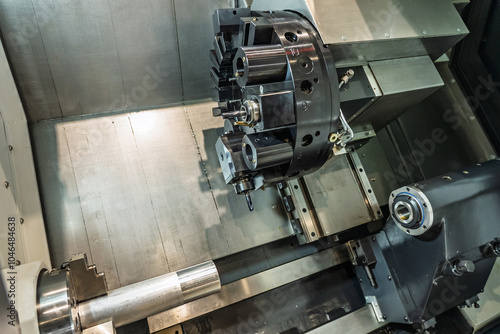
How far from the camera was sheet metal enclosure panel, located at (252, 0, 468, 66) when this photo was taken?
110 cm

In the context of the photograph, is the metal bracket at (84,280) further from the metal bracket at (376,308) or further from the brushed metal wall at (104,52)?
the metal bracket at (376,308)

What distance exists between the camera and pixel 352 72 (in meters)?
1.19

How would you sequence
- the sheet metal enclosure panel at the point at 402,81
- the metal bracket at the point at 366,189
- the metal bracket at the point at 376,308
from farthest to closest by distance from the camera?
the metal bracket at the point at 366,189, the metal bracket at the point at 376,308, the sheet metal enclosure panel at the point at 402,81

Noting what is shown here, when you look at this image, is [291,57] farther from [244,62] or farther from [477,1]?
[477,1]

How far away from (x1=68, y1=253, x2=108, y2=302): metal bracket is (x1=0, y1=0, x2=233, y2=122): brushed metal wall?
822 millimetres

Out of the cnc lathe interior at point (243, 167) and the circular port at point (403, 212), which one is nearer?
the cnc lathe interior at point (243, 167)

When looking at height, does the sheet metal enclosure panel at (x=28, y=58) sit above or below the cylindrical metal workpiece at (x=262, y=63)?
above

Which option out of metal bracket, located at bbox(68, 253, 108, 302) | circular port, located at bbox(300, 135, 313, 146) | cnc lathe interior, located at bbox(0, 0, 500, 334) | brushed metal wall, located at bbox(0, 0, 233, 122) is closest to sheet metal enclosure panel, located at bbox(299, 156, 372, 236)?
cnc lathe interior, located at bbox(0, 0, 500, 334)

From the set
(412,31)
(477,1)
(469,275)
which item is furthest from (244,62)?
(477,1)

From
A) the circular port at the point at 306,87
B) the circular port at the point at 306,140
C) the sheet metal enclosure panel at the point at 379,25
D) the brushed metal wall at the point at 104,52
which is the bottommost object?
the circular port at the point at 306,140

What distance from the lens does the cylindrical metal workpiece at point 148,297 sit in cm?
103

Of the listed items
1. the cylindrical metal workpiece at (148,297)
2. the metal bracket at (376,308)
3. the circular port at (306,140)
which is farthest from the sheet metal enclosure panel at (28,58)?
the metal bracket at (376,308)

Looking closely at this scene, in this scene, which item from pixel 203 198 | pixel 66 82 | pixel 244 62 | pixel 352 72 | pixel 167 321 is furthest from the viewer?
pixel 203 198

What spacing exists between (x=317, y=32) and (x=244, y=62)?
0.30 metres
